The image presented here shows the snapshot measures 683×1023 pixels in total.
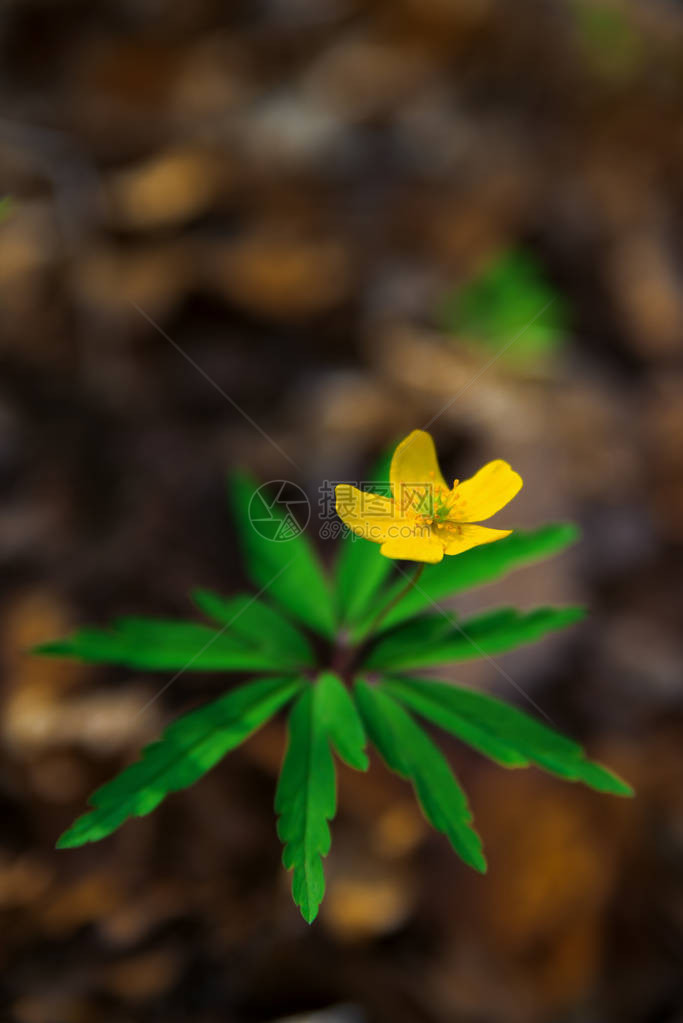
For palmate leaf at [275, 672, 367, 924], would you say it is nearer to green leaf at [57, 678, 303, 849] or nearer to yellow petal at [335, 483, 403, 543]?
green leaf at [57, 678, 303, 849]

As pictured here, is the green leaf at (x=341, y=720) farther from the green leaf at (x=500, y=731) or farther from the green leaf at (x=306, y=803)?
the green leaf at (x=500, y=731)

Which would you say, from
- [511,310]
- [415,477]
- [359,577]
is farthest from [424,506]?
[511,310]

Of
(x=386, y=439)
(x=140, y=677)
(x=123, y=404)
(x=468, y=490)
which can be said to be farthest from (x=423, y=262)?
(x=468, y=490)

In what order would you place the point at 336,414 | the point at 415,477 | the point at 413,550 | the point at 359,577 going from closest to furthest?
the point at 413,550, the point at 415,477, the point at 359,577, the point at 336,414

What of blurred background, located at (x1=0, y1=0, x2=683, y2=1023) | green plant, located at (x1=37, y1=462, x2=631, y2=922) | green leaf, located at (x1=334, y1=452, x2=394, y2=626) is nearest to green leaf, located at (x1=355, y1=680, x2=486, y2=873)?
green plant, located at (x1=37, y1=462, x2=631, y2=922)

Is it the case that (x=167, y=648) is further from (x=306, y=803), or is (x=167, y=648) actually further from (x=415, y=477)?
(x=415, y=477)

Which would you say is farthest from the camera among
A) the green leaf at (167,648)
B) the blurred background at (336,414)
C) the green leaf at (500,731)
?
the blurred background at (336,414)

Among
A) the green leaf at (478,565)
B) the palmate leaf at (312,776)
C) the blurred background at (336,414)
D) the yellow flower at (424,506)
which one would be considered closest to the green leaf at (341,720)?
the palmate leaf at (312,776)
